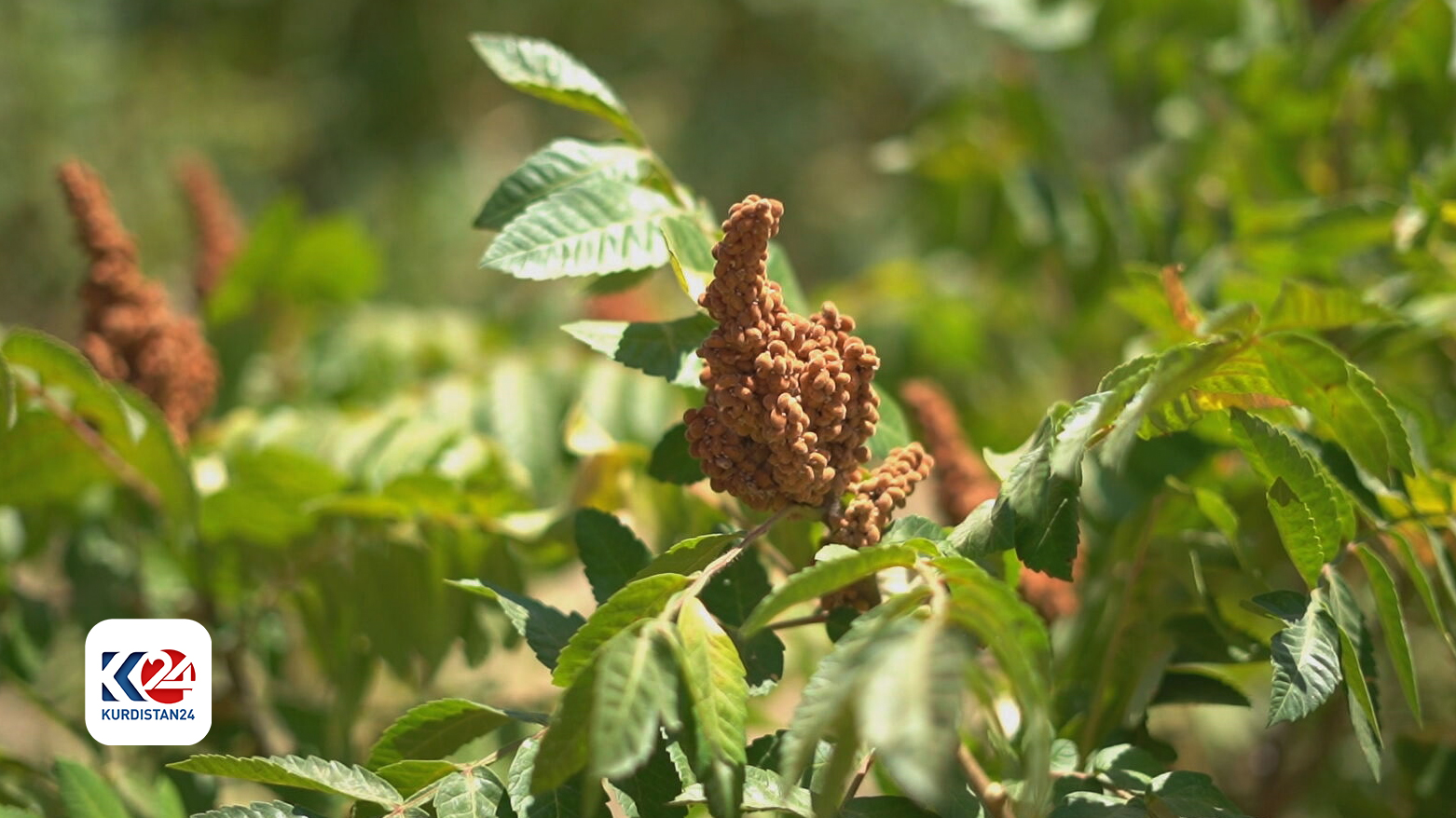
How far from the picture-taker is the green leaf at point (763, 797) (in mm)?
623

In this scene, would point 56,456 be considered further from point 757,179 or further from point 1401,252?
point 757,179

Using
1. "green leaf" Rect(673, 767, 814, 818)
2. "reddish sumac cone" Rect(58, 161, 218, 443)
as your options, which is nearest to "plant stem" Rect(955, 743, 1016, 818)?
"green leaf" Rect(673, 767, 814, 818)

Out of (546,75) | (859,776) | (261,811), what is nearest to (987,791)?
(859,776)

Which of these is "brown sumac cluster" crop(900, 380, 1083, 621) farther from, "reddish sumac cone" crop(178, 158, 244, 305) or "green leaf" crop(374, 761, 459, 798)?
"reddish sumac cone" crop(178, 158, 244, 305)

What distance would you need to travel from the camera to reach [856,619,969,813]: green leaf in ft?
1.43

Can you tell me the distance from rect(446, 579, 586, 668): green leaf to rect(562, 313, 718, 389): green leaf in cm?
15

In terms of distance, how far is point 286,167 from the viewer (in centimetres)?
589

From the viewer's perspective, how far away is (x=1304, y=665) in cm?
65

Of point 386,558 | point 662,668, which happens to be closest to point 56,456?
point 386,558

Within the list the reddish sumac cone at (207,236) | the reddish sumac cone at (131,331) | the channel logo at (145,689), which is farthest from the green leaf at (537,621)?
the reddish sumac cone at (207,236)

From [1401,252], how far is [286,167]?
565cm

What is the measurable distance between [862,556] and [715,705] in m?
0.10

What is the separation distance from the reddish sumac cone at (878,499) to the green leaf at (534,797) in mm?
201

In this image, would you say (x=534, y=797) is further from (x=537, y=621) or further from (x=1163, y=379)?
(x=1163, y=379)
